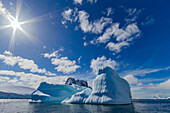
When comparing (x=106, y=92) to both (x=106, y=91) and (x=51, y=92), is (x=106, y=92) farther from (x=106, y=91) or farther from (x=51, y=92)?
(x=51, y=92)

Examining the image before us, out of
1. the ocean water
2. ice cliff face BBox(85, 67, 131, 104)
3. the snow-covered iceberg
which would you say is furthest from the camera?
the snow-covered iceberg

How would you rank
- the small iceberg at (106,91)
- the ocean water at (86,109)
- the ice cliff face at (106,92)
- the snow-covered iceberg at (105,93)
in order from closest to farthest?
the ocean water at (86,109) < the ice cliff face at (106,92) < the snow-covered iceberg at (105,93) < the small iceberg at (106,91)

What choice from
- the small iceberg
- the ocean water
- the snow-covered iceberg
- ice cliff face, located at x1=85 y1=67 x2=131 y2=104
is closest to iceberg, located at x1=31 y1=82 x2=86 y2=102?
the small iceberg

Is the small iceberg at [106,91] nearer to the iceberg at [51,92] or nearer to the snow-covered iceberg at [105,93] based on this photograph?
the snow-covered iceberg at [105,93]

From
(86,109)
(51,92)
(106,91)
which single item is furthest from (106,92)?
(51,92)

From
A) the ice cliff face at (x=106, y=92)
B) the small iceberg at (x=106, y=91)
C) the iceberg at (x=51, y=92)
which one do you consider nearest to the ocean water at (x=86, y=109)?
the ice cliff face at (x=106, y=92)

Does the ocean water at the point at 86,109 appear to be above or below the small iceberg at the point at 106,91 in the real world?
below

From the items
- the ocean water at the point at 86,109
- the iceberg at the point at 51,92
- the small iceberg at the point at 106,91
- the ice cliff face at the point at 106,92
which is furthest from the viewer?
the iceberg at the point at 51,92

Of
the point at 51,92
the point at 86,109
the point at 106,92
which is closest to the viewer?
the point at 86,109

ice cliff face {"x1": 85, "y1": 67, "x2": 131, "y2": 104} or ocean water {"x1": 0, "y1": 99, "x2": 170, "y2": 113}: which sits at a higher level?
ice cliff face {"x1": 85, "y1": 67, "x2": 131, "y2": 104}

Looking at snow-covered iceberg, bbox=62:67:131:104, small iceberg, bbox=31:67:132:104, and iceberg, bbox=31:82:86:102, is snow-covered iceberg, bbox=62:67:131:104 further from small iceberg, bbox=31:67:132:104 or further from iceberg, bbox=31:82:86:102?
iceberg, bbox=31:82:86:102

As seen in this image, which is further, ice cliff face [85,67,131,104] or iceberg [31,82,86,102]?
iceberg [31,82,86,102]

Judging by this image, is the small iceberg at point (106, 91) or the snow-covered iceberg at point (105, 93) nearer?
the snow-covered iceberg at point (105, 93)

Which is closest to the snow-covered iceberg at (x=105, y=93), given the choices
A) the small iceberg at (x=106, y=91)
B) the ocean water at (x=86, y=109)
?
the small iceberg at (x=106, y=91)
